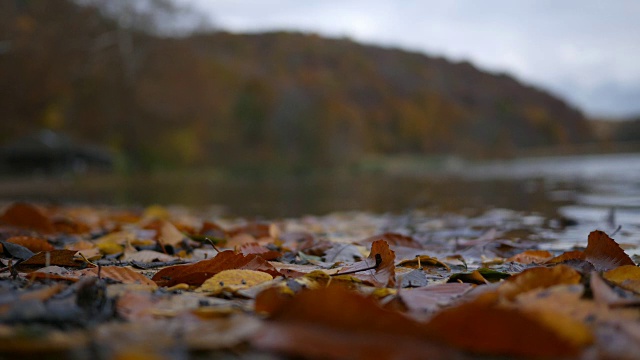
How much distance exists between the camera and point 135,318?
2.90ft

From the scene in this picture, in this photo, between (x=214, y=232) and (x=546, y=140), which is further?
(x=546, y=140)

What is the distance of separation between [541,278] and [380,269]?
408mm

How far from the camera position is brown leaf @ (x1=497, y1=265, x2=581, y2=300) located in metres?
1.05

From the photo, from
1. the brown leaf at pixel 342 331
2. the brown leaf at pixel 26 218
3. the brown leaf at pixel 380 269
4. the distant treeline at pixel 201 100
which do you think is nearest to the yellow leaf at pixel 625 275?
the brown leaf at pixel 380 269

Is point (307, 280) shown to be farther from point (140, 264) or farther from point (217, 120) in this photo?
point (217, 120)

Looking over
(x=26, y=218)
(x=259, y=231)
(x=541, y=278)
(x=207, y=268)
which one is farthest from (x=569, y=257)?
(x=26, y=218)

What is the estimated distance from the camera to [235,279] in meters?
1.25

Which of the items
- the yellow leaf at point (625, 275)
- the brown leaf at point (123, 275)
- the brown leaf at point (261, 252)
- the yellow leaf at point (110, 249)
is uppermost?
the yellow leaf at point (625, 275)

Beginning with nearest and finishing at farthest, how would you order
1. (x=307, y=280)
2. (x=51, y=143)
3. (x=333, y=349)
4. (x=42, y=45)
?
1. (x=333, y=349)
2. (x=307, y=280)
3. (x=51, y=143)
4. (x=42, y=45)

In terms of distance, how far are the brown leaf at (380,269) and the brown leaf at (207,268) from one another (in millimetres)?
210

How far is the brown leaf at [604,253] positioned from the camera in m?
1.41

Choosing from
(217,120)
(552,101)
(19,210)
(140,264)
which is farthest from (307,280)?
(552,101)

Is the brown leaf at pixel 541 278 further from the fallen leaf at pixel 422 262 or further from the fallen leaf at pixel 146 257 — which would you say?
the fallen leaf at pixel 146 257

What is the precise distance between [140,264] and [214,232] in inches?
39.3
